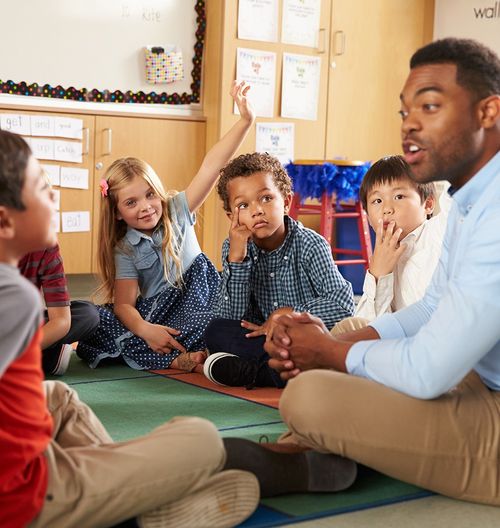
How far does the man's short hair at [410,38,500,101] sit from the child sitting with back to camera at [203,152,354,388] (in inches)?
40.7

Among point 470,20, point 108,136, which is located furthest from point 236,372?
point 470,20

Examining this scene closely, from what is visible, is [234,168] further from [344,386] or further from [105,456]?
[105,456]

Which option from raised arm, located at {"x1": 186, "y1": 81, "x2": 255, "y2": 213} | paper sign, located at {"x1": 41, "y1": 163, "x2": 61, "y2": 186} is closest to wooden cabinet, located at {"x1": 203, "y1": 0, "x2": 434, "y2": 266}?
paper sign, located at {"x1": 41, "y1": 163, "x2": 61, "y2": 186}

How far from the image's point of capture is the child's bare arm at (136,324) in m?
2.71

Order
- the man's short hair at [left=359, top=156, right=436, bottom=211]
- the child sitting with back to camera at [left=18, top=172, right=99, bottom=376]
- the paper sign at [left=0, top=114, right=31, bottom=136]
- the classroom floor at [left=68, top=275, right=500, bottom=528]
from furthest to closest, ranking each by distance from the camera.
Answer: the paper sign at [left=0, top=114, right=31, bottom=136] < the man's short hair at [left=359, top=156, right=436, bottom=211] < the child sitting with back to camera at [left=18, top=172, right=99, bottom=376] < the classroom floor at [left=68, top=275, right=500, bottom=528]

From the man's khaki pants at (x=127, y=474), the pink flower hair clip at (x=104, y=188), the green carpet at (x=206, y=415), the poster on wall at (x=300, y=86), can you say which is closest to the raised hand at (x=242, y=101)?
the pink flower hair clip at (x=104, y=188)

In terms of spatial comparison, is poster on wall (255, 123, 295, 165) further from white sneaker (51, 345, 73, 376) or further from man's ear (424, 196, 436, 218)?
white sneaker (51, 345, 73, 376)

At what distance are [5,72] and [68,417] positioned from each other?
3.08 m

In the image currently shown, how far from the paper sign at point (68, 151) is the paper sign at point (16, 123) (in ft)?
0.50

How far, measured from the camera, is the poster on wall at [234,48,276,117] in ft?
15.6

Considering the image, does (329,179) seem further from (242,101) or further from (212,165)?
(242,101)

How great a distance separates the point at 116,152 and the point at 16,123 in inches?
21.0

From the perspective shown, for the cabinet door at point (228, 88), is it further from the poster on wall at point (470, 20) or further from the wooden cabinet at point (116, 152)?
the poster on wall at point (470, 20)

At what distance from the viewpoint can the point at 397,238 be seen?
2338mm
